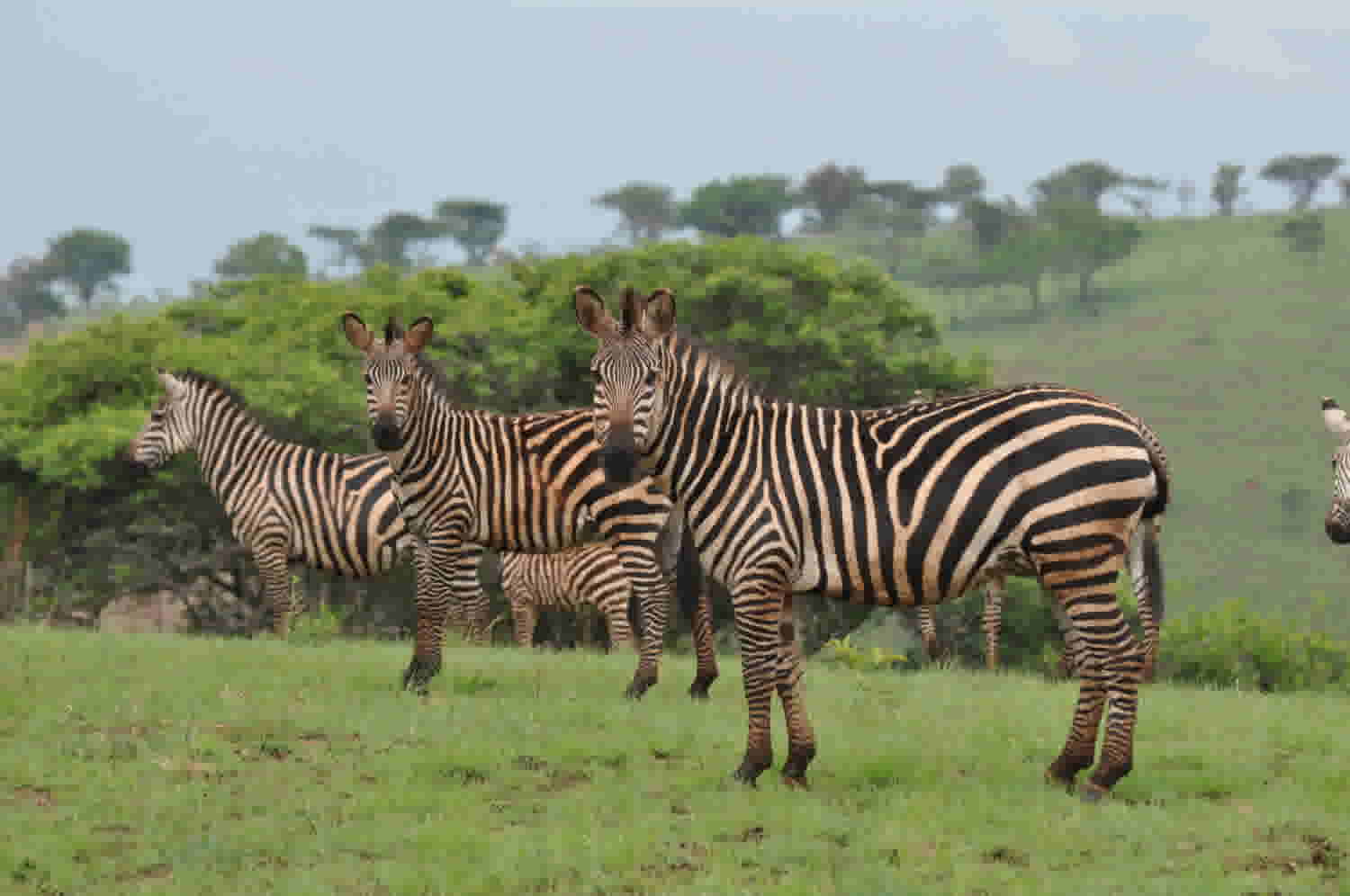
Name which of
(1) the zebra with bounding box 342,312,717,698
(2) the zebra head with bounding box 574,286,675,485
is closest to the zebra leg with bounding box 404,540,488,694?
(1) the zebra with bounding box 342,312,717,698

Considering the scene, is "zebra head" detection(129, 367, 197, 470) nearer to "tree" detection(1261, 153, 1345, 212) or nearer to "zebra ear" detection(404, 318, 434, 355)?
"zebra ear" detection(404, 318, 434, 355)

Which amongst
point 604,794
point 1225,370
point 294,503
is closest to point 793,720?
point 604,794

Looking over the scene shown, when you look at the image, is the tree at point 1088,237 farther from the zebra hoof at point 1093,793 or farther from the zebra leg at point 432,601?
the zebra hoof at point 1093,793

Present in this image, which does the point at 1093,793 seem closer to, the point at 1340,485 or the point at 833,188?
the point at 1340,485

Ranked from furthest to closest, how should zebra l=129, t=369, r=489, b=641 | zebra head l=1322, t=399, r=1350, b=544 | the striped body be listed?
the striped body → zebra l=129, t=369, r=489, b=641 → zebra head l=1322, t=399, r=1350, b=544

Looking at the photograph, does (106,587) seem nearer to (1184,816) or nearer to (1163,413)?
(1184,816)

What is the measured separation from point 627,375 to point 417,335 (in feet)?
13.5

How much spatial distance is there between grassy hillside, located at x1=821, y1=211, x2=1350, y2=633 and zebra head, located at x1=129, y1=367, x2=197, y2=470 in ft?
105

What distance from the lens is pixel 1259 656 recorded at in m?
23.2

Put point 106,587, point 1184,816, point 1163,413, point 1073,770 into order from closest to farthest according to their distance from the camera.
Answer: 1. point 1184,816
2. point 1073,770
3. point 106,587
4. point 1163,413

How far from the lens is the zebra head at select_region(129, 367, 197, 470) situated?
60.9 ft

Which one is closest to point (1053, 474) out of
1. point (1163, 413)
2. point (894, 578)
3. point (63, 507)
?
point (894, 578)

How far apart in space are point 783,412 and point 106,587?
68.5ft

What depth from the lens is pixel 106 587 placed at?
27828mm
